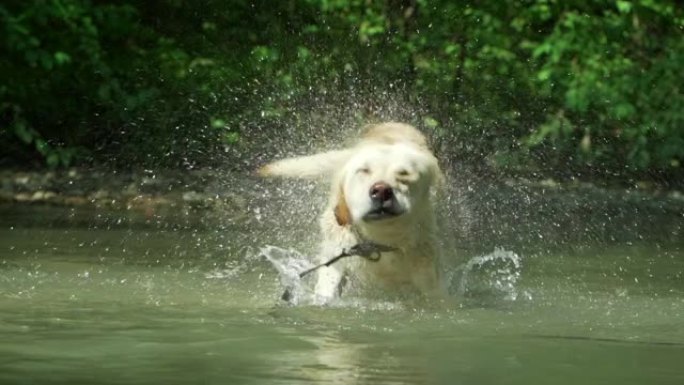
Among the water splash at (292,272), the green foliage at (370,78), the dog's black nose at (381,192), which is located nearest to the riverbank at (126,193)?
the green foliage at (370,78)

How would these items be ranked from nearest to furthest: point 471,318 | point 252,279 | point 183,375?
point 183,375 < point 471,318 < point 252,279

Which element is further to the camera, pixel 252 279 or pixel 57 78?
pixel 57 78

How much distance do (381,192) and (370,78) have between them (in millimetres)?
7280

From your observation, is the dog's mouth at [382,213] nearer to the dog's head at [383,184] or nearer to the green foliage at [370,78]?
the dog's head at [383,184]

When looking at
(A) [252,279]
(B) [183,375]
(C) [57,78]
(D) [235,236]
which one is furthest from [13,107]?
(B) [183,375]

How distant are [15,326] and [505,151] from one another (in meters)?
7.98

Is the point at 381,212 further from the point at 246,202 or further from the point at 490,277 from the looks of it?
the point at 246,202

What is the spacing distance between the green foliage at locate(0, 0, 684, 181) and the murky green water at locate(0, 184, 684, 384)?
3.87 m

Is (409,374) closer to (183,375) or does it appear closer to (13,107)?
(183,375)

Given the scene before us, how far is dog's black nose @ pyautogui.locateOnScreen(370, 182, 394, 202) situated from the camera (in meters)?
6.52

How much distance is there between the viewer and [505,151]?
43.0ft

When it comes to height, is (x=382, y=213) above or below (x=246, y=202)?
below

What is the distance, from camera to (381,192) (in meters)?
6.54

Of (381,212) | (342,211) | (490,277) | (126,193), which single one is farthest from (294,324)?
(126,193)
